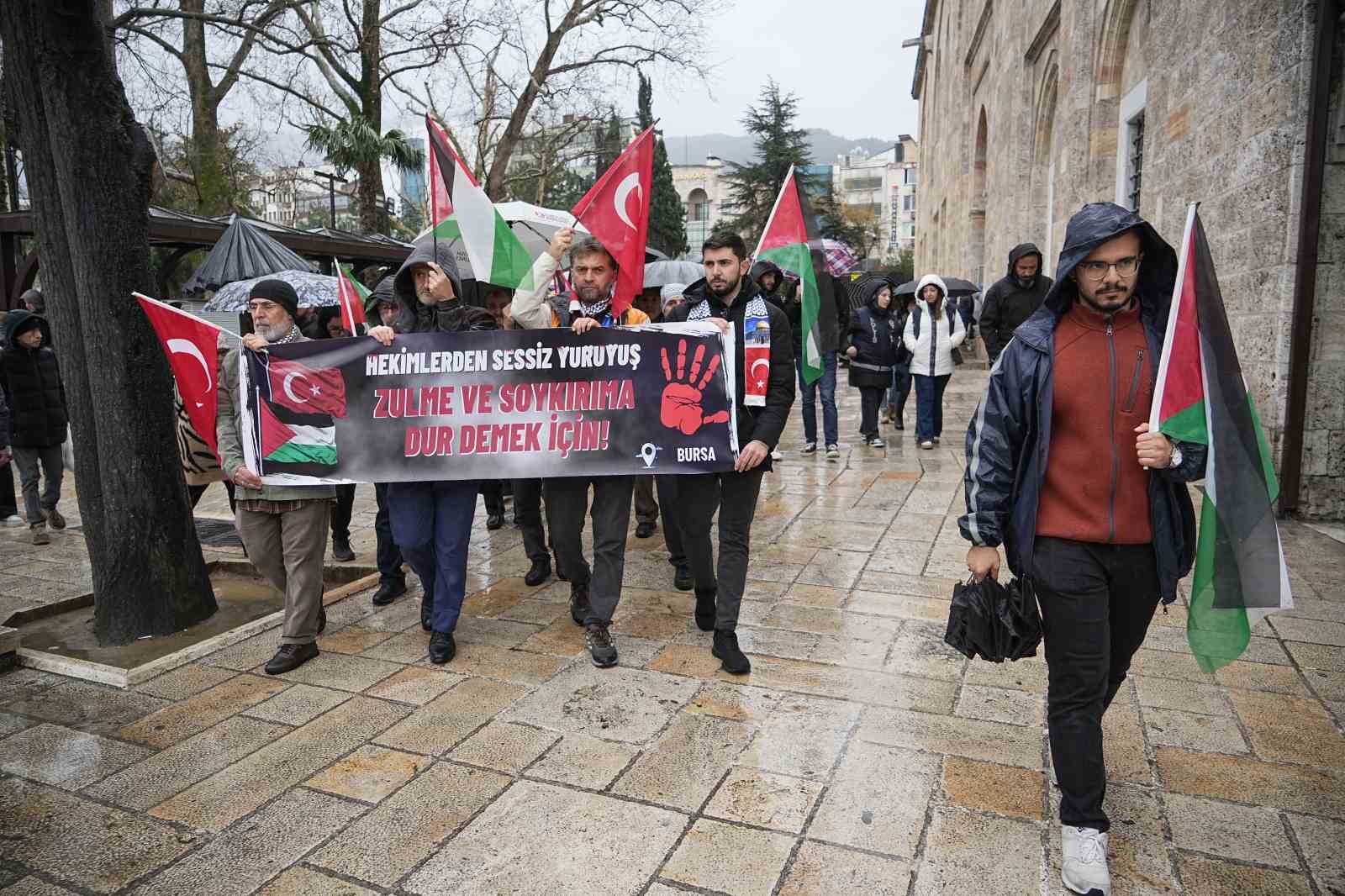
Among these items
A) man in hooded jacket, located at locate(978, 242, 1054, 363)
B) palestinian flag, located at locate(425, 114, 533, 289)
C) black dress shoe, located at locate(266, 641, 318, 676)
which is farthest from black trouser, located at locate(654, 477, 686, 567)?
man in hooded jacket, located at locate(978, 242, 1054, 363)

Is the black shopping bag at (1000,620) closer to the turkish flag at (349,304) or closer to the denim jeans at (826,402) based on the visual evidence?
the turkish flag at (349,304)

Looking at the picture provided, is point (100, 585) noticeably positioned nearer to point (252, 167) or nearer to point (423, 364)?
point (423, 364)

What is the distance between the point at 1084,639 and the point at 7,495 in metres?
9.57

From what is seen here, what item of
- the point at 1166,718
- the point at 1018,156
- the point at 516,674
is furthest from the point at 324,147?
the point at 1166,718

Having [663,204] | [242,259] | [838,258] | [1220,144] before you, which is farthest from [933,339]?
[663,204]

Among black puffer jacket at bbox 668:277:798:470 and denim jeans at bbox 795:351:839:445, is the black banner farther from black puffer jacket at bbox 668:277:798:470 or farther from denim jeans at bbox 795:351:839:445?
denim jeans at bbox 795:351:839:445

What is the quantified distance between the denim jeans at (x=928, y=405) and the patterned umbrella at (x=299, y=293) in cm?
651

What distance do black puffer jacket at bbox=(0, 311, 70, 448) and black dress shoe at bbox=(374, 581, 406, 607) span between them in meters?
4.49

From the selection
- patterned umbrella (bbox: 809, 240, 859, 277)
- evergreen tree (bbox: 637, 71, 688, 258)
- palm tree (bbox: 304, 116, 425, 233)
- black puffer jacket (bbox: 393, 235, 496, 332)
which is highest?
evergreen tree (bbox: 637, 71, 688, 258)

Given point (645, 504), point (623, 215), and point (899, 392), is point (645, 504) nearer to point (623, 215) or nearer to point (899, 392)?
point (623, 215)

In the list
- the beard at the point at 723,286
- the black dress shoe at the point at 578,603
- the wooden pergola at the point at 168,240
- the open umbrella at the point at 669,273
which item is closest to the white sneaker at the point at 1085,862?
the beard at the point at 723,286

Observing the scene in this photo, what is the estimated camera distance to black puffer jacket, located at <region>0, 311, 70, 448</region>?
794 centimetres

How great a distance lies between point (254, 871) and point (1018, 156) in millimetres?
17892

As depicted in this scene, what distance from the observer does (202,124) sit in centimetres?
2045
